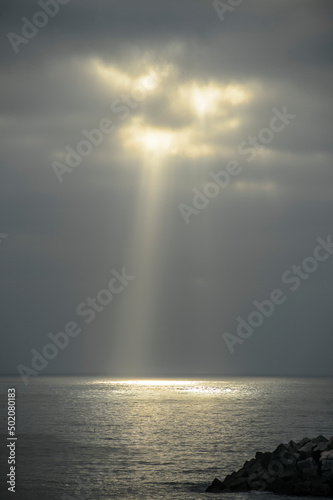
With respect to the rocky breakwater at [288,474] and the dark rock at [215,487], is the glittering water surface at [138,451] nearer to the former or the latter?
the dark rock at [215,487]

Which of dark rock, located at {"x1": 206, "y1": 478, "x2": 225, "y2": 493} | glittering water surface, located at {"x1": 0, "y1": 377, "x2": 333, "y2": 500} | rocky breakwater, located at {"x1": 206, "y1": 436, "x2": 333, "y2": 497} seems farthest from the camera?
glittering water surface, located at {"x1": 0, "y1": 377, "x2": 333, "y2": 500}

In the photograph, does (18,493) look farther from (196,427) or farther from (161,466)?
(196,427)

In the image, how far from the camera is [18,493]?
38.4 metres

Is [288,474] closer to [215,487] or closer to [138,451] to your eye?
[215,487]

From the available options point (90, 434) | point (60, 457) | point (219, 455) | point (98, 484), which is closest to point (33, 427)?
point (90, 434)

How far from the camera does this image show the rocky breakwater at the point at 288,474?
3894 centimetres

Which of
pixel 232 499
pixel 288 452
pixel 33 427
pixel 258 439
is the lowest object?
pixel 232 499

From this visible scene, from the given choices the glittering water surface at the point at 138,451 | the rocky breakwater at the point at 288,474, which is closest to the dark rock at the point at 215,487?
the rocky breakwater at the point at 288,474

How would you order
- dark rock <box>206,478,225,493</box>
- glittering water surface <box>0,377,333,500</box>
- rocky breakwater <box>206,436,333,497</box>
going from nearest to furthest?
rocky breakwater <box>206,436,333,497</box>
dark rock <box>206,478,225,493</box>
glittering water surface <box>0,377,333,500</box>

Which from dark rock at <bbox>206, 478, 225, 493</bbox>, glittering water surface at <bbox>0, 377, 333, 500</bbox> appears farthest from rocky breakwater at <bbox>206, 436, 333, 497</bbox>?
glittering water surface at <bbox>0, 377, 333, 500</bbox>

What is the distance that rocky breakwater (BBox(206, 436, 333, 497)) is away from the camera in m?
38.9

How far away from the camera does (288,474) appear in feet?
132

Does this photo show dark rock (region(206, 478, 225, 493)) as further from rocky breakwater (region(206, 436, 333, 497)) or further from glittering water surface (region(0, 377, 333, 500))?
glittering water surface (region(0, 377, 333, 500))

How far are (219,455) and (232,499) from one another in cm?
1972
